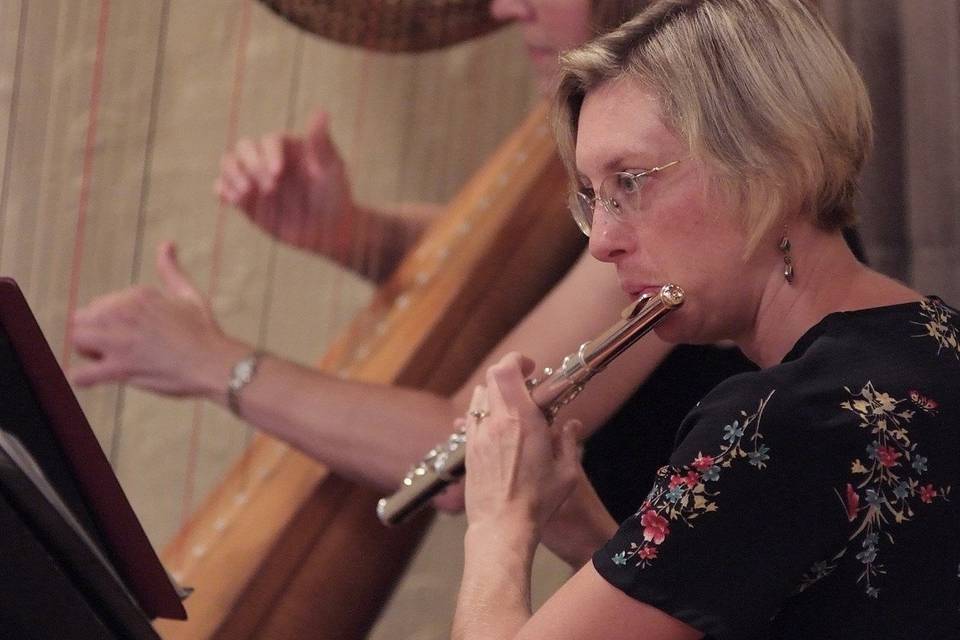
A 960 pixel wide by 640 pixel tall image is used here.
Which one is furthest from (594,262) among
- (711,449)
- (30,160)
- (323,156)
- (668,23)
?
(30,160)

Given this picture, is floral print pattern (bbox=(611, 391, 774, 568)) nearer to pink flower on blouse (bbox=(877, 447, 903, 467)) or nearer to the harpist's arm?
pink flower on blouse (bbox=(877, 447, 903, 467))

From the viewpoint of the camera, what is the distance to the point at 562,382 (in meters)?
1.14

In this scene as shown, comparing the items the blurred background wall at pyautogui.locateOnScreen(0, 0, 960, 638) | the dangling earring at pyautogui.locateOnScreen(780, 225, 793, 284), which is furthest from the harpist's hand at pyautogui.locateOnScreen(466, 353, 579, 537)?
the blurred background wall at pyautogui.locateOnScreen(0, 0, 960, 638)

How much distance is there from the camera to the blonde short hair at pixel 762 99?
3.32ft

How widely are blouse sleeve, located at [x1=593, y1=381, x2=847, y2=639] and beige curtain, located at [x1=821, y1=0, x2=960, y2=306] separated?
0.96 m

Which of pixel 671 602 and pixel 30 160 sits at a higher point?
pixel 30 160

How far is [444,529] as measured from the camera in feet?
9.15

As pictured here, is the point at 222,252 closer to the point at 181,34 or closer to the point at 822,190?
the point at 181,34

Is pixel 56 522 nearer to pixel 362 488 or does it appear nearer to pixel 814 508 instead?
pixel 814 508

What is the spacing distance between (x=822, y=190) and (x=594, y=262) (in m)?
0.46

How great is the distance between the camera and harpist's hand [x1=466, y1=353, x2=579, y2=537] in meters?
1.11

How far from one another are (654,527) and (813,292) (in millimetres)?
268

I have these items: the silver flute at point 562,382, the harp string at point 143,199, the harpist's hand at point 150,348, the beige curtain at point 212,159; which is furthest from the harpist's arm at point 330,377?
the harp string at point 143,199

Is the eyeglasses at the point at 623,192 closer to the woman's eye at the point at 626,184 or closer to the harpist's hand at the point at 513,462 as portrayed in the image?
the woman's eye at the point at 626,184
